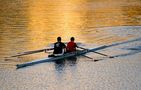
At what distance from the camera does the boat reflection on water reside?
25.8 m

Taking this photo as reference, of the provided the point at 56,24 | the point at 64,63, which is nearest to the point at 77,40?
the point at 64,63

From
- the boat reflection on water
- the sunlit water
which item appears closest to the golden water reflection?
the sunlit water

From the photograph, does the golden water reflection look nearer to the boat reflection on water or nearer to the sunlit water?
the sunlit water

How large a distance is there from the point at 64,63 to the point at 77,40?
831cm

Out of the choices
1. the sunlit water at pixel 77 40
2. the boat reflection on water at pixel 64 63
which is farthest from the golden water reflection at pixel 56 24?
the boat reflection on water at pixel 64 63

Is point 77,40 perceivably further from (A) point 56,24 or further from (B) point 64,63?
(A) point 56,24

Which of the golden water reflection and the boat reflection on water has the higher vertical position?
the golden water reflection

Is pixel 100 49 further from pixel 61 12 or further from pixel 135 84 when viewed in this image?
pixel 61 12

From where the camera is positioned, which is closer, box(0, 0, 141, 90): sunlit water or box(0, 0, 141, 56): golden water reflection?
box(0, 0, 141, 90): sunlit water

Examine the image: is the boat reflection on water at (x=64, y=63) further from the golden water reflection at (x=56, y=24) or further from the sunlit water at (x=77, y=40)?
the golden water reflection at (x=56, y=24)

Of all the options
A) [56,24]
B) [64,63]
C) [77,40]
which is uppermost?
[56,24]

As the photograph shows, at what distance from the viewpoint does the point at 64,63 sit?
26562 millimetres

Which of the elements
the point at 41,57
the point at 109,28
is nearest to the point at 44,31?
the point at 109,28

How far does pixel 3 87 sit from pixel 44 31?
19.3 m
